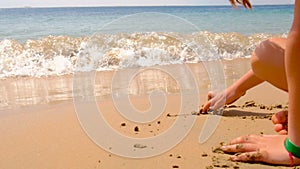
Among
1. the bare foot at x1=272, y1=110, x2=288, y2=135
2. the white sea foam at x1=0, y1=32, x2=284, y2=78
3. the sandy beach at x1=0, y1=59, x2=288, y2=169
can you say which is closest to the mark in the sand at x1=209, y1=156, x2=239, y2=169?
the sandy beach at x1=0, y1=59, x2=288, y2=169

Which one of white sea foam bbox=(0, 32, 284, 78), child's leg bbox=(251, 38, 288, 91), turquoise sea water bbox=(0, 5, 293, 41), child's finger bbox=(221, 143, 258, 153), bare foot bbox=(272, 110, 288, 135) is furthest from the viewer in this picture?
turquoise sea water bbox=(0, 5, 293, 41)

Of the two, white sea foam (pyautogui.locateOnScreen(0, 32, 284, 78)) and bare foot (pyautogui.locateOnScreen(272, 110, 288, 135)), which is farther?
white sea foam (pyautogui.locateOnScreen(0, 32, 284, 78))

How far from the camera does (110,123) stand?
235 cm

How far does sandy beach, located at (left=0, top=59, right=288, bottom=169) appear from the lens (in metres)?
1.78

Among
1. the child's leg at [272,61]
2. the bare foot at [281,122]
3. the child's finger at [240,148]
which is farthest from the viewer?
the bare foot at [281,122]

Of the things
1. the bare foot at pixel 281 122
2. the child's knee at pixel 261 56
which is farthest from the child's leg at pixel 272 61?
the bare foot at pixel 281 122

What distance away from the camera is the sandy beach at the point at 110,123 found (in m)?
1.78

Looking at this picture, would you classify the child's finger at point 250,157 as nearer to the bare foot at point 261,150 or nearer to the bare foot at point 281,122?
the bare foot at point 261,150

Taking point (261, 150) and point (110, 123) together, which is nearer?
point (261, 150)

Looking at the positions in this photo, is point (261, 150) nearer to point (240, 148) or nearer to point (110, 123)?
point (240, 148)

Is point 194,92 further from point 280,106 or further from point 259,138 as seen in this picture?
point 259,138

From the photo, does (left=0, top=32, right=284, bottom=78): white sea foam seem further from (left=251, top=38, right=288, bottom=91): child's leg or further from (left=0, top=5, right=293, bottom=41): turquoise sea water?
(left=251, top=38, right=288, bottom=91): child's leg

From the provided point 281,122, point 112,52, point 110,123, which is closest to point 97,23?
point 112,52

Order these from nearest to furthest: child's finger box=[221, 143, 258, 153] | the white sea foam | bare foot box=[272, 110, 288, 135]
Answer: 1. child's finger box=[221, 143, 258, 153]
2. bare foot box=[272, 110, 288, 135]
3. the white sea foam
